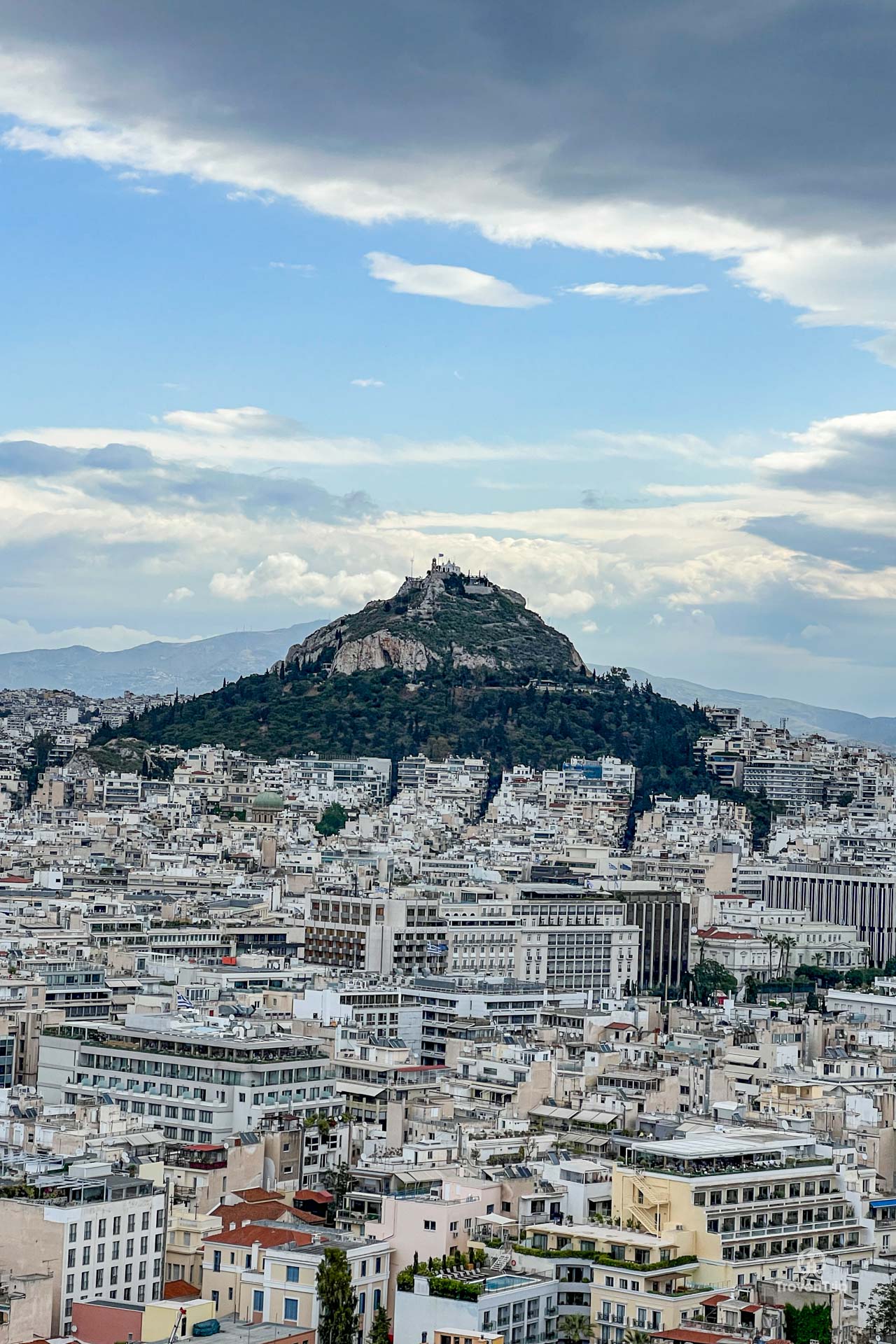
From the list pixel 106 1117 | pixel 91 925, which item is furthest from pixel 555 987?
pixel 106 1117

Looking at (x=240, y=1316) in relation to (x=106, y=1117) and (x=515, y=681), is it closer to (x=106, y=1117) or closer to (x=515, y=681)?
(x=106, y=1117)

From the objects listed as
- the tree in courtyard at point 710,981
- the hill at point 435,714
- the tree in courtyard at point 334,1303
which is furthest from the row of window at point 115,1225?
the hill at point 435,714

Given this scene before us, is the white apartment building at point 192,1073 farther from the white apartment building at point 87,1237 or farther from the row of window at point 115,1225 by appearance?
the white apartment building at point 87,1237

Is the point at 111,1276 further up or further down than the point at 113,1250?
further down

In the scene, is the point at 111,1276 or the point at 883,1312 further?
the point at 111,1276

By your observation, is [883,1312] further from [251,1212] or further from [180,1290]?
[180,1290]

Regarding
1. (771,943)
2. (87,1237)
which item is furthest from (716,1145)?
(771,943)

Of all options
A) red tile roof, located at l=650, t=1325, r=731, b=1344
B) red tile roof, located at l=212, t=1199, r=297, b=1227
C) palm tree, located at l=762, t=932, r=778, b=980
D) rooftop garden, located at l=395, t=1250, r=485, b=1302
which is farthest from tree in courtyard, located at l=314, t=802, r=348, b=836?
red tile roof, located at l=650, t=1325, r=731, b=1344
